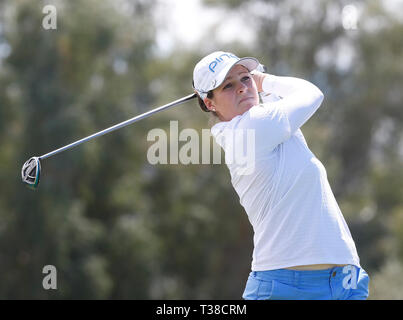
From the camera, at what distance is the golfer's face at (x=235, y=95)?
10.6ft

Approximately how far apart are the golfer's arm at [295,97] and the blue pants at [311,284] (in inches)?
23.6

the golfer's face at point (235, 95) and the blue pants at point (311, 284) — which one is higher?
the golfer's face at point (235, 95)

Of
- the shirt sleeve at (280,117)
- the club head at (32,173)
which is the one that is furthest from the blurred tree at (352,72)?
the shirt sleeve at (280,117)

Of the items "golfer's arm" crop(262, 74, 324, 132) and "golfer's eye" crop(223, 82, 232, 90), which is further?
"golfer's eye" crop(223, 82, 232, 90)

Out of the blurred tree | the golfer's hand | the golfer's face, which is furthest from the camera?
the blurred tree

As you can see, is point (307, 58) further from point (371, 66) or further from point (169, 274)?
point (169, 274)

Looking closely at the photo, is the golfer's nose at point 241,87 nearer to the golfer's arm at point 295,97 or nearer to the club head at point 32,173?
the golfer's arm at point 295,97

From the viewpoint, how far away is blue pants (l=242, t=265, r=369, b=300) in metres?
2.90

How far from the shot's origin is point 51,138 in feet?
→ 50.5

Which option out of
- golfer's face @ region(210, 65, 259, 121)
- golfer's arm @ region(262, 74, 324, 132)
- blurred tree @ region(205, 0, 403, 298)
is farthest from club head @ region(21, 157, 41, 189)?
blurred tree @ region(205, 0, 403, 298)

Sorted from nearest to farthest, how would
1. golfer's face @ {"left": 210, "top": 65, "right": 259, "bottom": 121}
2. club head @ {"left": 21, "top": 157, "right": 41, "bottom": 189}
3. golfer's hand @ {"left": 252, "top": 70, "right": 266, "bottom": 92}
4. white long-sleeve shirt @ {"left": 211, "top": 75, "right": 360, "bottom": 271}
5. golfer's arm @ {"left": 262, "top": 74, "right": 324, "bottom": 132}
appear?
white long-sleeve shirt @ {"left": 211, "top": 75, "right": 360, "bottom": 271} < golfer's arm @ {"left": 262, "top": 74, "right": 324, "bottom": 132} < golfer's face @ {"left": 210, "top": 65, "right": 259, "bottom": 121} < golfer's hand @ {"left": 252, "top": 70, "right": 266, "bottom": 92} < club head @ {"left": 21, "top": 157, "right": 41, "bottom": 189}

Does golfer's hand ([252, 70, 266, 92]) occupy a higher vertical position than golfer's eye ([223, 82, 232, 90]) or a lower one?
higher

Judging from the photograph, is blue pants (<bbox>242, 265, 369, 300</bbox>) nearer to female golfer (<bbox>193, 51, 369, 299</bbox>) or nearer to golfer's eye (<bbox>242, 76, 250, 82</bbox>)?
female golfer (<bbox>193, 51, 369, 299</bbox>)

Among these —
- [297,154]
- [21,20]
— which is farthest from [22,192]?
[297,154]
